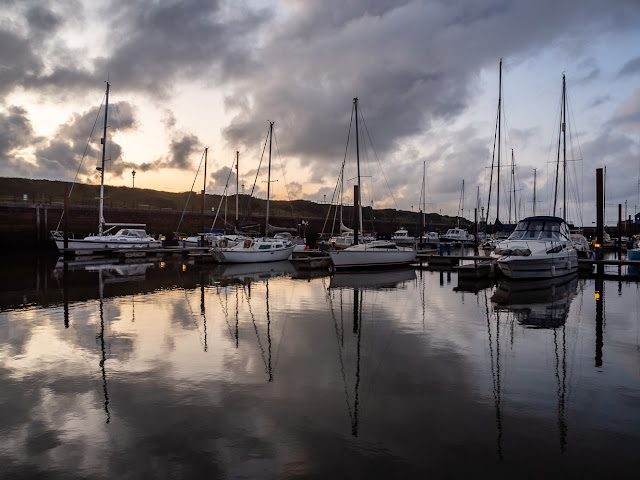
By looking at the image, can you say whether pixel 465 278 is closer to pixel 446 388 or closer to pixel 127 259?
pixel 446 388

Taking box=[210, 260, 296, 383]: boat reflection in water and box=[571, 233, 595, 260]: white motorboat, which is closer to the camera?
box=[210, 260, 296, 383]: boat reflection in water

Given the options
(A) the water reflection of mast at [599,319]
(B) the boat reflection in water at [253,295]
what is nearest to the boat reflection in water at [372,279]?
(B) the boat reflection in water at [253,295]

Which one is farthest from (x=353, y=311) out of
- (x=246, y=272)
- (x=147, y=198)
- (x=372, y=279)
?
(x=147, y=198)

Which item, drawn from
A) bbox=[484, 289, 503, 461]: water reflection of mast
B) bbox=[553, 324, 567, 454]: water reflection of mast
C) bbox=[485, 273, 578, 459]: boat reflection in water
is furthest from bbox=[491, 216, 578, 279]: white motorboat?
bbox=[553, 324, 567, 454]: water reflection of mast

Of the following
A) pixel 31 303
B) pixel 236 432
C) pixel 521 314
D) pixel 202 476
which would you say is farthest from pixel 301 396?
pixel 31 303

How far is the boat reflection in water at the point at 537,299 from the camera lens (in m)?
13.6

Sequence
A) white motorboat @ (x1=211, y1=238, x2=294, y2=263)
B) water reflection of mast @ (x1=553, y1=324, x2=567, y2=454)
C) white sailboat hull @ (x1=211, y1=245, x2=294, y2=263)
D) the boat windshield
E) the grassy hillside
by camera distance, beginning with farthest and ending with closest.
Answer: the grassy hillside
white motorboat @ (x1=211, y1=238, x2=294, y2=263)
white sailboat hull @ (x1=211, y1=245, x2=294, y2=263)
the boat windshield
water reflection of mast @ (x1=553, y1=324, x2=567, y2=454)

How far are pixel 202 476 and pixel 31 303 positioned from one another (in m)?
14.4

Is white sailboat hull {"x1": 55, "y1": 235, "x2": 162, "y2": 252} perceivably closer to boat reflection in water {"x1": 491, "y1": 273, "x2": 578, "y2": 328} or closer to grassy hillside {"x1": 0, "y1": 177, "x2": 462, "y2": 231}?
boat reflection in water {"x1": 491, "y1": 273, "x2": 578, "y2": 328}

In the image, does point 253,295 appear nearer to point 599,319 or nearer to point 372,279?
point 372,279

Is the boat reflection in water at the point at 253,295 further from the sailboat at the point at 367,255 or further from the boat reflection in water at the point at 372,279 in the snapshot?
the boat reflection in water at the point at 372,279

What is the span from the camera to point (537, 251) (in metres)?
22.1

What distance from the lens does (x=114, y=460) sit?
5203mm

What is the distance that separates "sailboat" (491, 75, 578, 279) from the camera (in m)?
21.8
